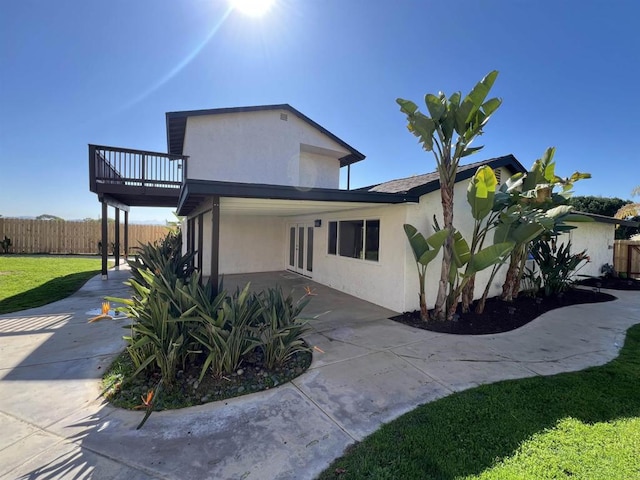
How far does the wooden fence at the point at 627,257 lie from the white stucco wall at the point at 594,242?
3.26 ft

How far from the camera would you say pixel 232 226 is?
13586 millimetres

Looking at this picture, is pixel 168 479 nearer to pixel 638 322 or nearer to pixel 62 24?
pixel 638 322

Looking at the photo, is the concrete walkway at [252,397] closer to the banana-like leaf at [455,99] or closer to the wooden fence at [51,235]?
the banana-like leaf at [455,99]

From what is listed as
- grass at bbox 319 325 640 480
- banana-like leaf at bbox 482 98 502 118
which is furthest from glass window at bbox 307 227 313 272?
grass at bbox 319 325 640 480

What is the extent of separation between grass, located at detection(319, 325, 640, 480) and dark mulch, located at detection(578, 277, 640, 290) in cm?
1081

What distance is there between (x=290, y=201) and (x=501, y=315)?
6.00 meters

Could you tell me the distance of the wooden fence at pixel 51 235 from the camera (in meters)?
19.0

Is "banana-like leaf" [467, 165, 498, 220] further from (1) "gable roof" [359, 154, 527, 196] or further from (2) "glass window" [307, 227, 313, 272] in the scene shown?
(2) "glass window" [307, 227, 313, 272]

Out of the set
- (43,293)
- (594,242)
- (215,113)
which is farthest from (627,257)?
(43,293)

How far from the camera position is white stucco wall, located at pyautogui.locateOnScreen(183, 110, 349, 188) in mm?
11859

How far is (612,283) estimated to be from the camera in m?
12.4

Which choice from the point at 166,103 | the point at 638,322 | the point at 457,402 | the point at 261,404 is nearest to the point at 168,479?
the point at 261,404

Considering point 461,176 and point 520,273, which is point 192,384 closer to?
point 461,176

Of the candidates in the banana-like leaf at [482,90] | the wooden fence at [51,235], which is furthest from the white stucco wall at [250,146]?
the wooden fence at [51,235]
